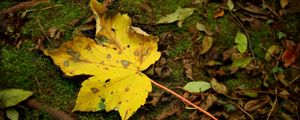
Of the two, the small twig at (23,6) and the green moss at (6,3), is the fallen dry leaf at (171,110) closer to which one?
the small twig at (23,6)

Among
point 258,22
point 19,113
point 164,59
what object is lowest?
point 19,113

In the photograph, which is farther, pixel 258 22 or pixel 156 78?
pixel 258 22

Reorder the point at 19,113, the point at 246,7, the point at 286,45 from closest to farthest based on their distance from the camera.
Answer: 1. the point at 19,113
2. the point at 286,45
3. the point at 246,7

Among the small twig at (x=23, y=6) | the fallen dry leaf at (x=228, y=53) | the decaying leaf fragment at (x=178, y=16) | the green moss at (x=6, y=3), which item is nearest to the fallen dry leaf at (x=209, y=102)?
the fallen dry leaf at (x=228, y=53)

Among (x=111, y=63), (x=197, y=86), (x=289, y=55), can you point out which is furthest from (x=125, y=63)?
(x=289, y=55)

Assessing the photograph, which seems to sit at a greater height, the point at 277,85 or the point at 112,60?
the point at 112,60

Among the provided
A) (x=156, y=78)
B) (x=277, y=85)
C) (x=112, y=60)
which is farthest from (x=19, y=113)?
(x=277, y=85)

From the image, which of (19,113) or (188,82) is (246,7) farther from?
(19,113)

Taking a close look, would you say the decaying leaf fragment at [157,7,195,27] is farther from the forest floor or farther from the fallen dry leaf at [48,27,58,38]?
Result: the fallen dry leaf at [48,27,58,38]
